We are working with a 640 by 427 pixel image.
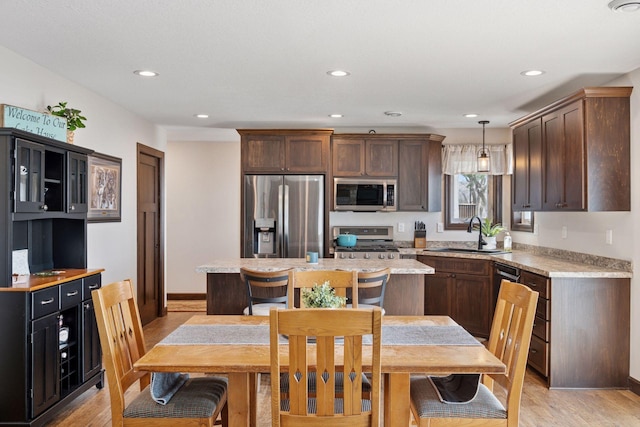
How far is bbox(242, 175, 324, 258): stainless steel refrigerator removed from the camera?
20.2 ft

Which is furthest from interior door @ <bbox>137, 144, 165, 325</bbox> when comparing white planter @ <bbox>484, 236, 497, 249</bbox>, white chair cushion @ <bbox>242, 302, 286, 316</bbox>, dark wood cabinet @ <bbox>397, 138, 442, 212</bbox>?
white planter @ <bbox>484, 236, 497, 249</bbox>

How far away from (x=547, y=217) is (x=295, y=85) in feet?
9.77

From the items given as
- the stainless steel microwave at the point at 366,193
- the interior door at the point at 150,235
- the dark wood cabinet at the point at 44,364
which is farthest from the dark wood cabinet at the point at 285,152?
the dark wood cabinet at the point at 44,364

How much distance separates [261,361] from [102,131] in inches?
143

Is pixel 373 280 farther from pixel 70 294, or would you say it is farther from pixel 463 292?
pixel 463 292

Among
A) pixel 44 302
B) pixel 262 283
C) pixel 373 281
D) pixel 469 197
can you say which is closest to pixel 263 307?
pixel 262 283

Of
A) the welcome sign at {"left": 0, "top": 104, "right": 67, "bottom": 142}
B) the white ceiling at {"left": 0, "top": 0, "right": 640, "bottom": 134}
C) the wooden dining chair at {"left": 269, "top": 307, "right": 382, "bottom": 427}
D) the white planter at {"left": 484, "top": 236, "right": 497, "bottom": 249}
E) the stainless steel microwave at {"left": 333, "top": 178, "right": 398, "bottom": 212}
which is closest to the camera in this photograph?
the wooden dining chair at {"left": 269, "top": 307, "right": 382, "bottom": 427}

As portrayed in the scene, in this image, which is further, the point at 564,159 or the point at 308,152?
the point at 308,152

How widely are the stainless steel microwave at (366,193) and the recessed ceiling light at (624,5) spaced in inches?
147

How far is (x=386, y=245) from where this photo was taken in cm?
634

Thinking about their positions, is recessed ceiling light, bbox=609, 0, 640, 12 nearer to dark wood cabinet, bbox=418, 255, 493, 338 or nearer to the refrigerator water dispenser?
dark wood cabinet, bbox=418, 255, 493, 338

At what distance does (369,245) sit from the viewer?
633cm

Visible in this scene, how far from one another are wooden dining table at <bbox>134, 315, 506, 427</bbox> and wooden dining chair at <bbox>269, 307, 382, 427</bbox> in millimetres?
146

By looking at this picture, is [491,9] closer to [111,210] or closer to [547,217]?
[547,217]
